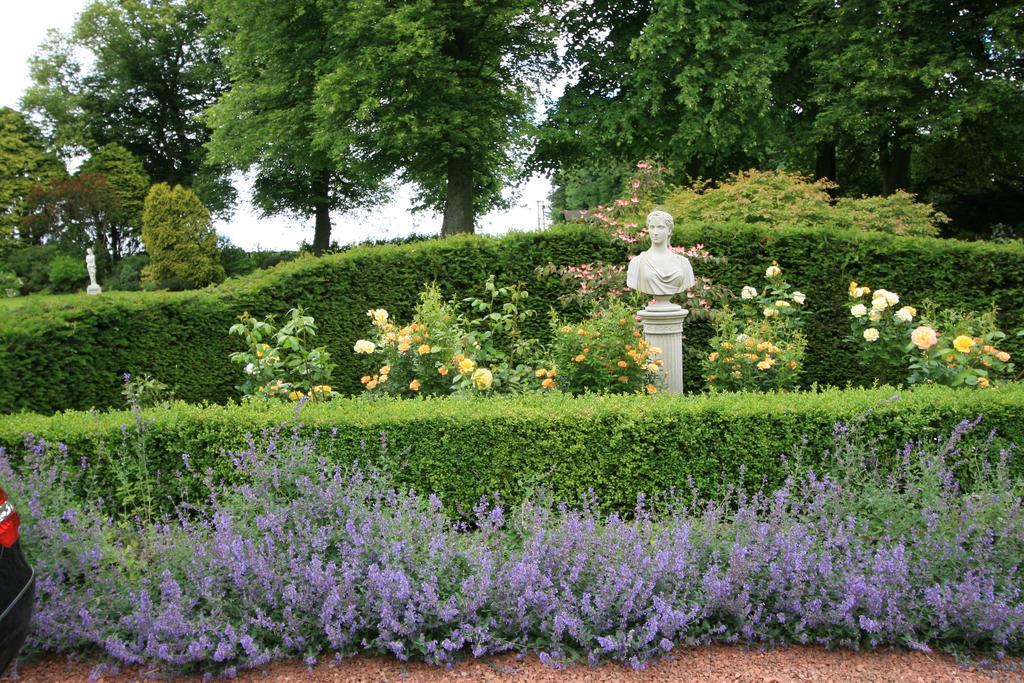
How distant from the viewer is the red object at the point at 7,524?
2.68 m

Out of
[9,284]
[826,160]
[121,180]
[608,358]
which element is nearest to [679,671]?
[608,358]

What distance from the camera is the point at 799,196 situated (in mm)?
10930

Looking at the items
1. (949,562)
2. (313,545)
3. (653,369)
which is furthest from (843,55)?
(313,545)

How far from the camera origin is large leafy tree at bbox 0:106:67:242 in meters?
29.2

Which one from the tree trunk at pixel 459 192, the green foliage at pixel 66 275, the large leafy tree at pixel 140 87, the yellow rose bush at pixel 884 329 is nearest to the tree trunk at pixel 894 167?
the tree trunk at pixel 459 192

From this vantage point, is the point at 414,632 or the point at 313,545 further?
the point at 313,545

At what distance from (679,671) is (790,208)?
28.1 feet

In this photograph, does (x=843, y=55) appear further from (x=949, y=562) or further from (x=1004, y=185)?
(x=949, y=562)

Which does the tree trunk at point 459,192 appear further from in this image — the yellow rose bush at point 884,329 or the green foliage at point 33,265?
the green foliage at point 33,265

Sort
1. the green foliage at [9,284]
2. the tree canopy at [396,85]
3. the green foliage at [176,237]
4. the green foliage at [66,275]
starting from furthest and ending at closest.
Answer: the green foliage at [66,275] → the green foliage at [9,284] → the green foliage at [176,237] → the tree canopy at [396,85]

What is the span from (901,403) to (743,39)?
38.4ft

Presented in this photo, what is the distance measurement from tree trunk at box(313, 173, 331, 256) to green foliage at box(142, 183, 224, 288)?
3298 millimetres

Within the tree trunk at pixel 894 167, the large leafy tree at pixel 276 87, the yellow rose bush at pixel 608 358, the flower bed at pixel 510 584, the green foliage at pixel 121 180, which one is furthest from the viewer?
the green foliage at pixel 121 180

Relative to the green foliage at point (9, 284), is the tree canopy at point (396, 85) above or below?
above
